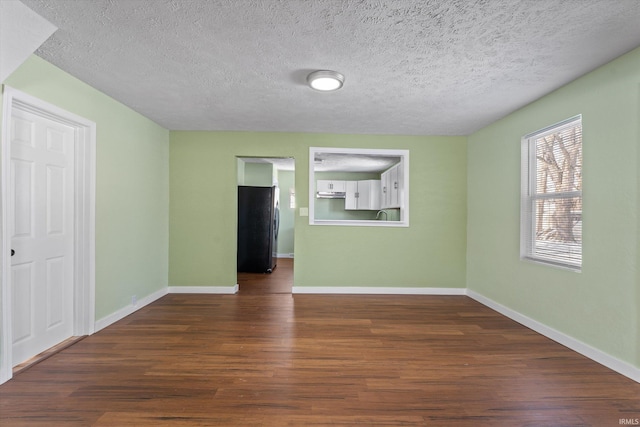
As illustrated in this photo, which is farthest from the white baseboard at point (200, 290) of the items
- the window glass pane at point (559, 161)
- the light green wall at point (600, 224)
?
the window glass pane at point (559, 161)

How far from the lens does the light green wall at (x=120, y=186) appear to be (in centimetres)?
238

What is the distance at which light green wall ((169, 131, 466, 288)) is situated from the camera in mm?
4180

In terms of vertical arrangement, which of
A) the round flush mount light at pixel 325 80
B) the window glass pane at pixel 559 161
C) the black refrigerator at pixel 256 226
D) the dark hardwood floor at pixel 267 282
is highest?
the round flush mount light at pixel 325 80

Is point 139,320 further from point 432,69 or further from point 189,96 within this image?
point 432,69

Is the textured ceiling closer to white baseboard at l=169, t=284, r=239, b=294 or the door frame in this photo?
the door frame

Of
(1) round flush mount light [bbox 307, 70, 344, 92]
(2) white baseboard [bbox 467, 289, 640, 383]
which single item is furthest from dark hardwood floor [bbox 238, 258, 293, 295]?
(1) round flush mount light [bbox 307, 70, 344, 92]

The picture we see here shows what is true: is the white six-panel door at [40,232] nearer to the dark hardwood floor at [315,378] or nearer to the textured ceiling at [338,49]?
the dark hardwood floor at [315,378]

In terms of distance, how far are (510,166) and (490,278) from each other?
4.66ft

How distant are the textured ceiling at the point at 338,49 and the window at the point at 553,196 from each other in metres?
0.46

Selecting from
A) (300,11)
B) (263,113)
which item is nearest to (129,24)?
(300,11)

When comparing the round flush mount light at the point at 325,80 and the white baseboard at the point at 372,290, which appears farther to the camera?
the white baseboard at the point at 372,290

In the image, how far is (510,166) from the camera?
333 cm

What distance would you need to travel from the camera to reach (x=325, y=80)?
243 cm

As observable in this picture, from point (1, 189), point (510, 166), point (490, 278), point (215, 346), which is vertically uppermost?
point (510, 166)
